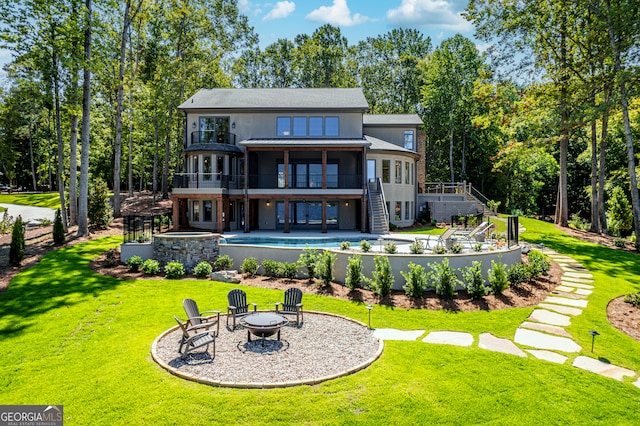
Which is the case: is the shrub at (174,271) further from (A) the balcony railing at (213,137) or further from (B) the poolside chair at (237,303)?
(A) the balcony railing at (213,137)

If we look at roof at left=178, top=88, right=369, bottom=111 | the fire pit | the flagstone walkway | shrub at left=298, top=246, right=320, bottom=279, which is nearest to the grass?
roof at left=178, top=88, right=369, bottom=111

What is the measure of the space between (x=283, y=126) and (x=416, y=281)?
17.3 meters

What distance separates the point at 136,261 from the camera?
14.2m

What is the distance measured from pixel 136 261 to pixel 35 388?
27.3ft

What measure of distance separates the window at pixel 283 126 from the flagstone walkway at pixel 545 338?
1893 centimetres

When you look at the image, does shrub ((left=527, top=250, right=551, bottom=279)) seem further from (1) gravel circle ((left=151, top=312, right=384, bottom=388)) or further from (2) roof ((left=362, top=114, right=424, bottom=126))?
(2) roof ((left=362, top=114, right=424, bottom=126))

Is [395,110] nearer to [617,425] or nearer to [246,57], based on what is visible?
[246,57]

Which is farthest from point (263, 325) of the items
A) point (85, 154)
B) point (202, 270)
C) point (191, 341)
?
point (85, 154)

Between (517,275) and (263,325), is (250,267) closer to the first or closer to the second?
(263,325)

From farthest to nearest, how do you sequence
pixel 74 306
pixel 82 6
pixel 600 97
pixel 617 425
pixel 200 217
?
1. pixel 200 217
2. pixel 600 97
3. pixel 82 6
4. pixel 74 306
5. pixel 617 425

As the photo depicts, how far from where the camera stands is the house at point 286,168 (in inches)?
914

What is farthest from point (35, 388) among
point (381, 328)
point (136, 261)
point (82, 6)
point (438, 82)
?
point (438, 82)

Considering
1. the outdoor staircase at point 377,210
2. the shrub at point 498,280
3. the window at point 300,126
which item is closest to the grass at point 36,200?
the window at point 300,126

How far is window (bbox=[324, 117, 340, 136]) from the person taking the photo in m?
25.2
